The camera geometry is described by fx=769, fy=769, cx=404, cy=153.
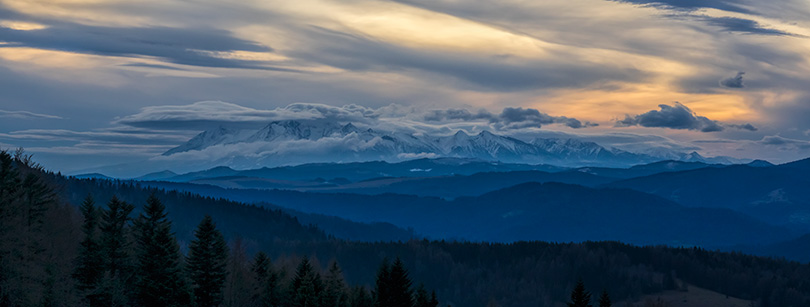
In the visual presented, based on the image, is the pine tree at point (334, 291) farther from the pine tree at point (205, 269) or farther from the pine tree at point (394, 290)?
the pine tree at point (205, 269)

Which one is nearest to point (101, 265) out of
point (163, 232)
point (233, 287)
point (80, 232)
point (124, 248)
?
point (124, 248)

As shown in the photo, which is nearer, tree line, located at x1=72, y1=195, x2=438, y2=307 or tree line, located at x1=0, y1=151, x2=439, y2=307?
tree line, located at x1=0, y1=151, x2=439, y2=307

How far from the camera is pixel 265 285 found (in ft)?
300

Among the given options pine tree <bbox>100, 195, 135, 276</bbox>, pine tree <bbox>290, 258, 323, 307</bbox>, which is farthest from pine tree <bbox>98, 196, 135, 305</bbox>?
pine tree <bbox>290, 258, 323, 307</bbox>

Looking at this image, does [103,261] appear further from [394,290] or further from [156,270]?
[394,290]

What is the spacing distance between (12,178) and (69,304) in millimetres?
13416

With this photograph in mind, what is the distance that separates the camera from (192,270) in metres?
74.6

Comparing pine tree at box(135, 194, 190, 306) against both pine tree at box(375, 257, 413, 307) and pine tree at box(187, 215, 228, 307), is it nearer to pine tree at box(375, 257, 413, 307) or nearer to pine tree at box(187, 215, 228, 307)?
pine tree at box(187, 215, 228, 307)

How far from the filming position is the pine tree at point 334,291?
84938 millimetres

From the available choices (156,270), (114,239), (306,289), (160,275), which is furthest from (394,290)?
(114,239)

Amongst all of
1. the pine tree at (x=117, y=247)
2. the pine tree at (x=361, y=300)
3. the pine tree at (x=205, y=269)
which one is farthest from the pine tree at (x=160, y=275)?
the pine tree at (x=361, y=300)

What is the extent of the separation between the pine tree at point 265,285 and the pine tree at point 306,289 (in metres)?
3.38

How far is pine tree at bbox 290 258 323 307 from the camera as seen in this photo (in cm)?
8262

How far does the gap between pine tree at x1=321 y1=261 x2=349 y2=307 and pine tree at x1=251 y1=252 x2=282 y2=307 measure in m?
6.01
